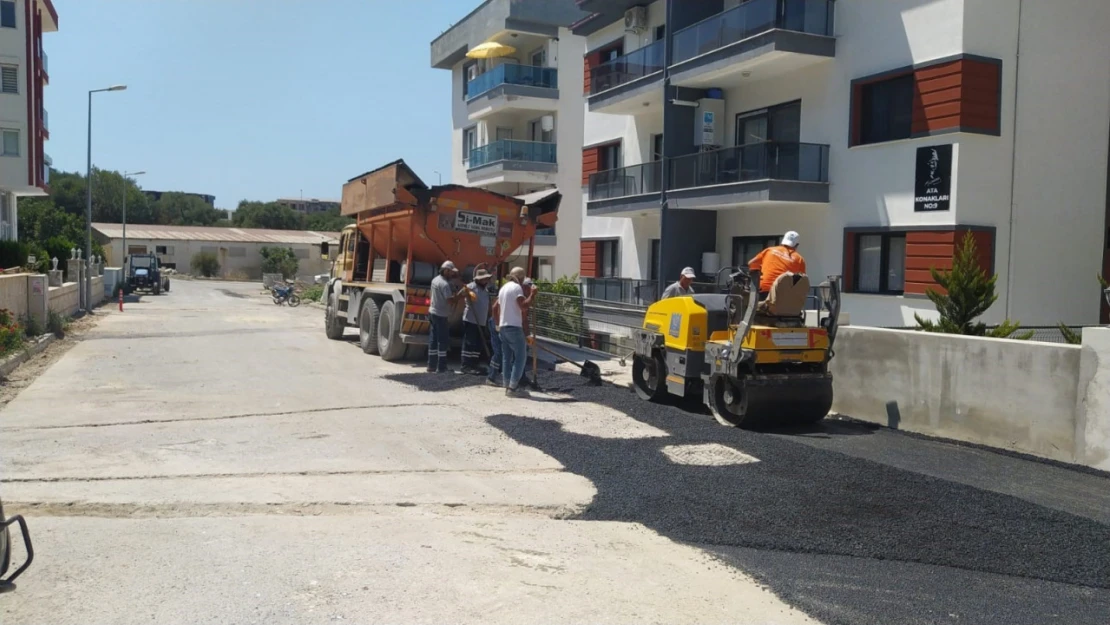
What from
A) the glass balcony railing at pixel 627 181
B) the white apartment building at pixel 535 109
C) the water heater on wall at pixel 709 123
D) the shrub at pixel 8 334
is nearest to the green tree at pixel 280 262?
the white apartment building at pixel 535 109

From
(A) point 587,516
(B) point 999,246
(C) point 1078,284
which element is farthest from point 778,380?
(C) point 1078,284

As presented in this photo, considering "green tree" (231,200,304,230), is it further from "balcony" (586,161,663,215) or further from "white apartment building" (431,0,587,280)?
"balcony" (586,161,663,215)

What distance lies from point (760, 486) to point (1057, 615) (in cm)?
267

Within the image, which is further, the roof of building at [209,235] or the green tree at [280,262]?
the roof of building at [209,235]

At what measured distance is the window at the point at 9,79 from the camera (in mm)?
40125

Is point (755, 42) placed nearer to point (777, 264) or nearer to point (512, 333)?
point (512, 333)

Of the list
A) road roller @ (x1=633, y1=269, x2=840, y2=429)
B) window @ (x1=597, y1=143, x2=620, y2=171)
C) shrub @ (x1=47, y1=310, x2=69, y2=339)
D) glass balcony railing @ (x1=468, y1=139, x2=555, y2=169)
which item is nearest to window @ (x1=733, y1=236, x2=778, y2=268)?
window @ (x1=597, y1=143, x2=620, y2=171)

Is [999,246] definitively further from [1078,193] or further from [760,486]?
[760,486]

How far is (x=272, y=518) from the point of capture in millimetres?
6578

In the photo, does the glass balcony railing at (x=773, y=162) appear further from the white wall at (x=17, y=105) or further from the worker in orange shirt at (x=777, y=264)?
the white wall at (x=17, y=105)

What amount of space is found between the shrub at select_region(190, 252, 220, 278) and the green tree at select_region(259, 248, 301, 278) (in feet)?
13.7

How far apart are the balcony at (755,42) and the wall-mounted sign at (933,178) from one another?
132 inches

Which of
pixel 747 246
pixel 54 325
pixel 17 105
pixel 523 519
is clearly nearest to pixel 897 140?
pixel 747 246

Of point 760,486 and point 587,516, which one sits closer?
point 587,516
